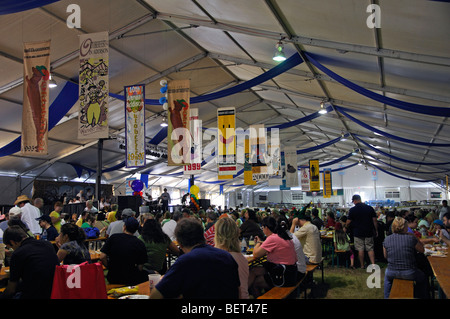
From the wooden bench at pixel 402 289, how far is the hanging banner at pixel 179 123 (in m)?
5.76

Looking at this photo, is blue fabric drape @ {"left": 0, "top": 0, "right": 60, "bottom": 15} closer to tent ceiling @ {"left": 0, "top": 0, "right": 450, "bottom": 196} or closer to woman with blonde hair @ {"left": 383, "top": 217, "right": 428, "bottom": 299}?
tent ceiling @ {"left": 0, "top": 0, "right": 450, "bottom": 196}

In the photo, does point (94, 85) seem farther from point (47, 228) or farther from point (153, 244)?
point (153, 244)

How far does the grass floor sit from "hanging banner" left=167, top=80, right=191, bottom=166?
400 cm

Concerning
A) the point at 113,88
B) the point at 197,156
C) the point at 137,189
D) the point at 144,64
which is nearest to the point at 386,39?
the point at 197,156

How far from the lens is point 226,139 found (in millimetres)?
10430

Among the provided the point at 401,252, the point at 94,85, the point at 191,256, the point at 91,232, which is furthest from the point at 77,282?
the point at 91,232

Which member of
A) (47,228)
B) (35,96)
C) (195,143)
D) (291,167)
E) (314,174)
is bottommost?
(47,228)

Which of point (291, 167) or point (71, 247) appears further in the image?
point (291, 167)

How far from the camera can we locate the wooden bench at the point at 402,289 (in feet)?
11.8

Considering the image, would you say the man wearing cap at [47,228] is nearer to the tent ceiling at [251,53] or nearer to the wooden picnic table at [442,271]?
the tent ceiling at [251,53]

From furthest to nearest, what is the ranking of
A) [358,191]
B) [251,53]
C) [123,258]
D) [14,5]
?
[358,191]
[251,53]
[14,5]
[123,258]

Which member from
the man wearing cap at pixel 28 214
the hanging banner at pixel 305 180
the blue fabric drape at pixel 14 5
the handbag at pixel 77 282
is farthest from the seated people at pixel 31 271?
the hanging banner at pixel 305 180

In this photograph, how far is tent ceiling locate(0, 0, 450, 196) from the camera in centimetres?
563

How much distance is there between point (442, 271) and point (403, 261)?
407 millimetres
